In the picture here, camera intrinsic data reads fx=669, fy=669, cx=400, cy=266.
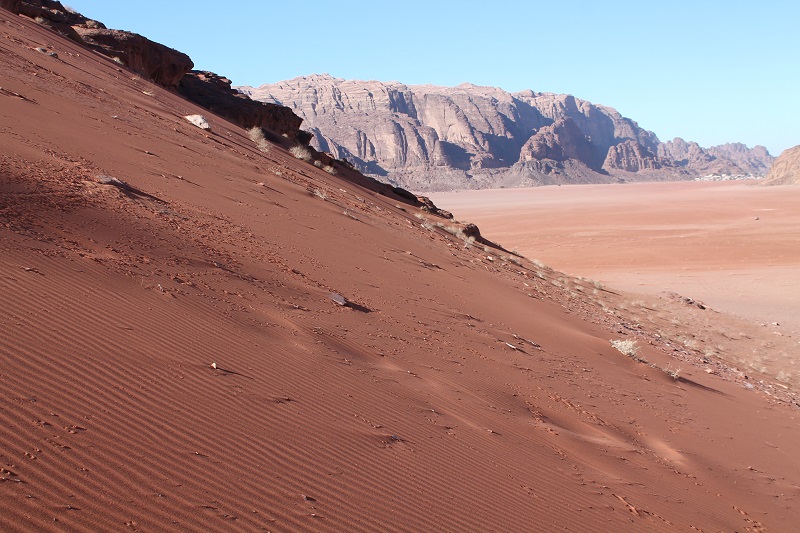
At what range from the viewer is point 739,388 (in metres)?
11.0

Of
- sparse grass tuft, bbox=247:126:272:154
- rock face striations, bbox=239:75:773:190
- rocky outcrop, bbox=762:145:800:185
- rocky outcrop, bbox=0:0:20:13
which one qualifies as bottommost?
sparse grass tuft, bbox=247:126:272:154

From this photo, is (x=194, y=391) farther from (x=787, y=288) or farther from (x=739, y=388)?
(x=787, y=288)

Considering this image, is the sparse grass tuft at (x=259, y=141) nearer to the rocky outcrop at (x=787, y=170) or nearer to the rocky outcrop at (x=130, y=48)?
the rocky outcrop at (x=130, y=48)

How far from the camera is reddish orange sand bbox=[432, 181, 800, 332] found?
24891mm

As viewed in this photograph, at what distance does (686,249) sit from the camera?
37.6m

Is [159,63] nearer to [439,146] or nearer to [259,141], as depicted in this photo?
[259,141]

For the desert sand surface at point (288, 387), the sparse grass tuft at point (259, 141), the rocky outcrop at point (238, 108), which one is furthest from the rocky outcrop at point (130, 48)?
the desert sand surface at point (288, 387)

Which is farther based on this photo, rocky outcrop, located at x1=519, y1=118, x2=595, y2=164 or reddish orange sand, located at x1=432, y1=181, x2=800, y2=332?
rocky outcrop, located at x1=519, y1=118, x2=595, y2=164

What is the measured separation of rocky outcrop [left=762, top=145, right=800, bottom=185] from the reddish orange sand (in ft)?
199

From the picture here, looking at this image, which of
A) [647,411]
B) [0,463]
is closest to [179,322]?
[0,463]

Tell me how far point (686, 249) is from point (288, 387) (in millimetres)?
36790

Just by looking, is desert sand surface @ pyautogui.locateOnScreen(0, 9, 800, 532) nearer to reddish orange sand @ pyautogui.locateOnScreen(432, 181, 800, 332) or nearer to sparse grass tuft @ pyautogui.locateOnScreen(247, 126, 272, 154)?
sparse grass tuft @ pyautogui.locateOnScreen(247, 126, 272, 154)

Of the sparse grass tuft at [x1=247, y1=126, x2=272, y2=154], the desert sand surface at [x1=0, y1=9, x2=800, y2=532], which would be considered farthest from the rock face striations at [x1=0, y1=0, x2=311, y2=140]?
the desert sand surface at [x1=0, y1=9, x2=800, y2=532]

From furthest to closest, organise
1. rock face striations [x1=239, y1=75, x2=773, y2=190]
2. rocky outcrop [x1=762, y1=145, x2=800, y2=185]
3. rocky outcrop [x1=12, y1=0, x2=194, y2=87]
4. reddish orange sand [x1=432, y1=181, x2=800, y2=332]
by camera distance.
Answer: rock face striations [x1=239, y1=75, x2=773, y2=190], rocky outcrop [x1=762, y1=145, x2=800, y2=185], reddish orange sand [x1=432, y1=181, x2=800, y2=332], rocky outcrop [x1=12, y1=0, x2=194, y2=87]
